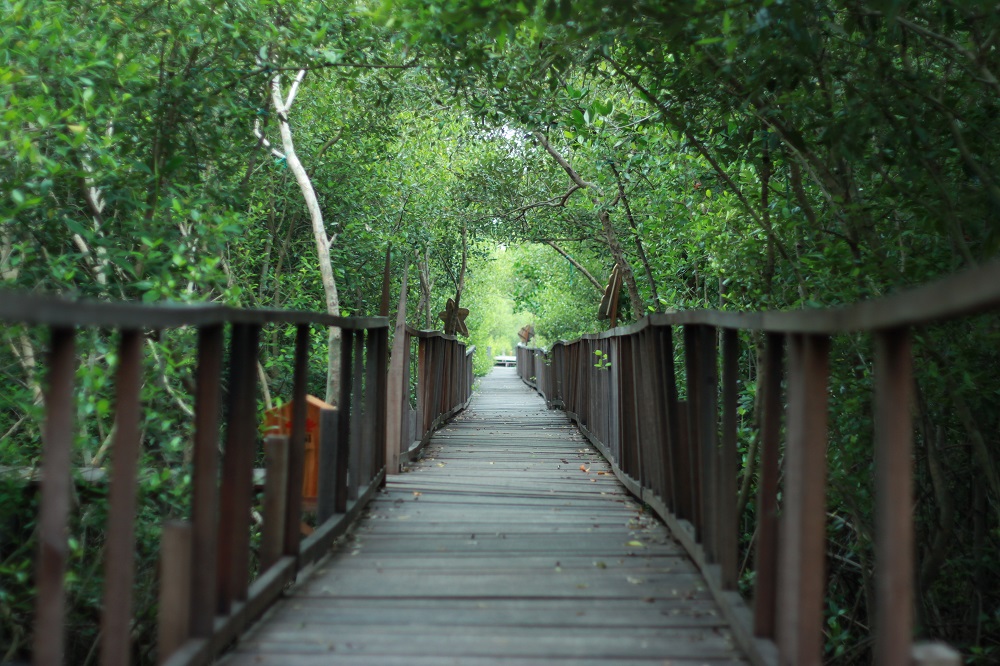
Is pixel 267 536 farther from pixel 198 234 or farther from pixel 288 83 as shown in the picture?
pixel 288 83

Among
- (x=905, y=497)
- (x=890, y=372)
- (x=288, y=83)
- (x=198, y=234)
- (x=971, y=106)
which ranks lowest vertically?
(x=905, y=497)

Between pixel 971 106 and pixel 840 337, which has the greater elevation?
pixel 971 106

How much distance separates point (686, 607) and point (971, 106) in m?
2.96

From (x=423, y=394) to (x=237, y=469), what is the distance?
548 centimetres

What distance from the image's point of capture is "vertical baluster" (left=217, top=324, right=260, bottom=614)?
2596 mm

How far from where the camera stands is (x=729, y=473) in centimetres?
296

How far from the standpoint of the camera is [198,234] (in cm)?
552

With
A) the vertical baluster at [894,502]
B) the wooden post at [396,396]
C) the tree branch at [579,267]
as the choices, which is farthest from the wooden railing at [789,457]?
the tree branch at [579,267]

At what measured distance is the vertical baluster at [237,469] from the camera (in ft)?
8.52

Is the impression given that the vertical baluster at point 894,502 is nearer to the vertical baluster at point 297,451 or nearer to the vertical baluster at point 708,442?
the vertical baluster at point 708,442

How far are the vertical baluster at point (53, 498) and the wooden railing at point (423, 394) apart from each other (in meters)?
4.48

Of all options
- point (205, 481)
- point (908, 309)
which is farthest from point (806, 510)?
point (205, 481)

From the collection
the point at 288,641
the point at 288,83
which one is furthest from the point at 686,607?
the point at 288,83

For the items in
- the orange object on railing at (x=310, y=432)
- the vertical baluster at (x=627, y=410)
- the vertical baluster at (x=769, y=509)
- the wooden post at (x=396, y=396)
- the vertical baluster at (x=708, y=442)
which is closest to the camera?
the vertical baluster at (x=769, y=509)
